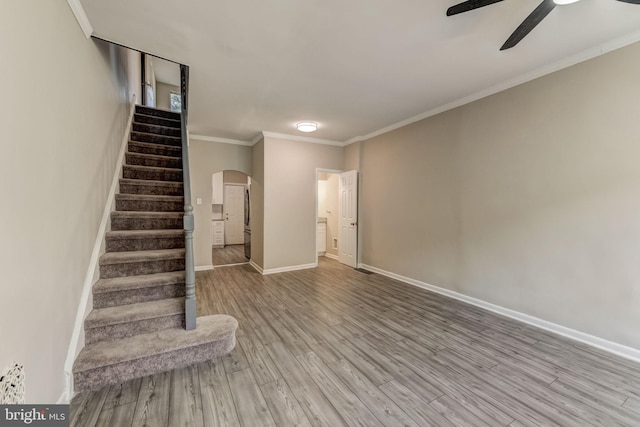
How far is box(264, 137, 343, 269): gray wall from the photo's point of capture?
5145 mm

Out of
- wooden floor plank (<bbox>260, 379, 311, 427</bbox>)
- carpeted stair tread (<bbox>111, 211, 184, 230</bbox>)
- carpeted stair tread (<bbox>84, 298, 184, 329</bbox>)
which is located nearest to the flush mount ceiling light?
carpeted stair tread (<bbox>111, 211, 184, 230</bbox>)

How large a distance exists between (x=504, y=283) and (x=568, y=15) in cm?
269

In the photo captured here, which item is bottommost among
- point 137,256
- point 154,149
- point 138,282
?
point 138,282

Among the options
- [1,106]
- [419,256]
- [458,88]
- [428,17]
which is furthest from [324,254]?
[1,106]

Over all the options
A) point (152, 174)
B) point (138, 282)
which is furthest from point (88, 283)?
point (152, 174)

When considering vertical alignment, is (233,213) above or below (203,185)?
below

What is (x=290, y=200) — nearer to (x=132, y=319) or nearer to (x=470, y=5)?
(x=132, y=319)

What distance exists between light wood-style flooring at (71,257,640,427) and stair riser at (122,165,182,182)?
7.29 ft

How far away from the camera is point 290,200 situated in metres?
5.37

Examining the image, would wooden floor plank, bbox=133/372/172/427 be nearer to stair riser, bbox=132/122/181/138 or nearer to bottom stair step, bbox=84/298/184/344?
bottom stair step, bbox=84/298/184/344

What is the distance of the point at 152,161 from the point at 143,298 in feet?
7.02

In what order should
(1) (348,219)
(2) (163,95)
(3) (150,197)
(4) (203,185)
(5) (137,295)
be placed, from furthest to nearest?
(2) (163,95), (1) (348,219), (4) (203,185), (3) (150,197), (5) (137,295)

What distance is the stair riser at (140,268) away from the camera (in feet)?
Answer: 8.26

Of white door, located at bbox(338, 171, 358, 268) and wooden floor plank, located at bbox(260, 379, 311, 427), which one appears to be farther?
white door, located at bbox(338, 171, 358, 268)
